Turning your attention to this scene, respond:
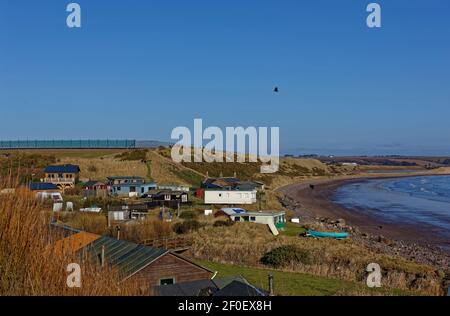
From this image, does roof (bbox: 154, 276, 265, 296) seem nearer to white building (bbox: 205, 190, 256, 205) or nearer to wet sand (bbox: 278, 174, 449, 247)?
wet sand (bbox: 278, 174, 449, 247)

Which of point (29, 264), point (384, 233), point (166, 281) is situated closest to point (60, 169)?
point (384, 233)

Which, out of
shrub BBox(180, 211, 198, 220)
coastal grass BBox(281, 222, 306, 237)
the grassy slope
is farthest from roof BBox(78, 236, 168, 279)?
shrub BBox(180, 211, 198, 220)

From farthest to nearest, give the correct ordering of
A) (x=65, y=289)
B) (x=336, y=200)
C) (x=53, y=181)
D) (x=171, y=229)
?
(x=336, y=200), (x=53, y=181), (x=171, y=229), (x=65, y=289)

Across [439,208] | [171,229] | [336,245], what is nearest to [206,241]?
[171,229]

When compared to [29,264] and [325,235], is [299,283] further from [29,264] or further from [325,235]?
[29,264]
